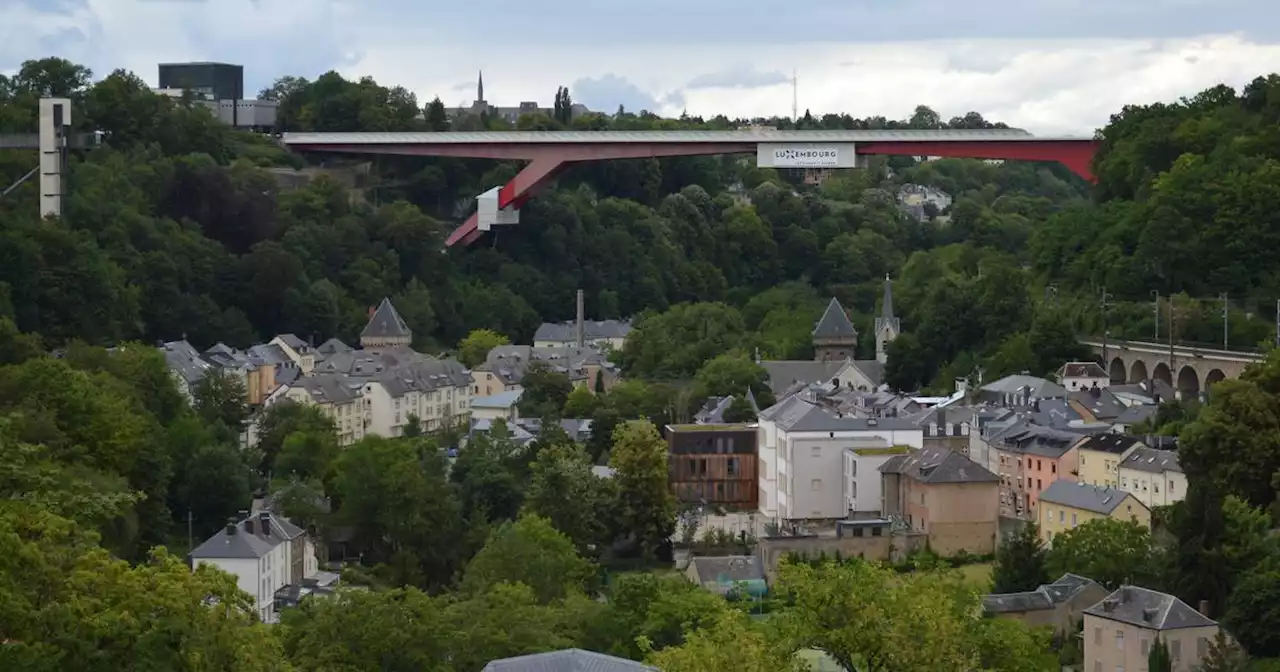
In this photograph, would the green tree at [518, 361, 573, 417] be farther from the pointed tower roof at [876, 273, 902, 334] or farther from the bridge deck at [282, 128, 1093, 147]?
the bridge deck at [282, 128, 1093, 147]

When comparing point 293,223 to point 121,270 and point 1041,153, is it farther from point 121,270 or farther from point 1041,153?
point 1041,153

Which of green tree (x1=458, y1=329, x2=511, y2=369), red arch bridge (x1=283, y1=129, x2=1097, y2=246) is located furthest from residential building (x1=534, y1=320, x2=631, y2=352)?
red arch bridge (x1=283, y1=129, x2=1097, y2=246)

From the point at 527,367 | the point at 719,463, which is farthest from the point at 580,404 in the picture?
the point at 719,463

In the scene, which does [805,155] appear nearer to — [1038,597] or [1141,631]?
[1038,597]

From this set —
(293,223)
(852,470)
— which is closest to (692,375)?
(293,223)

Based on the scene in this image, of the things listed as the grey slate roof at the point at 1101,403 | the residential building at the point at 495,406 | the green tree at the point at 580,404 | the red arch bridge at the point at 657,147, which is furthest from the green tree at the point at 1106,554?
the red arch bridge at the point at 657,147

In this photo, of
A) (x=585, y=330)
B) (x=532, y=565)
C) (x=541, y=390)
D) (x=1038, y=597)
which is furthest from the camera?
(x=585, y=330)
